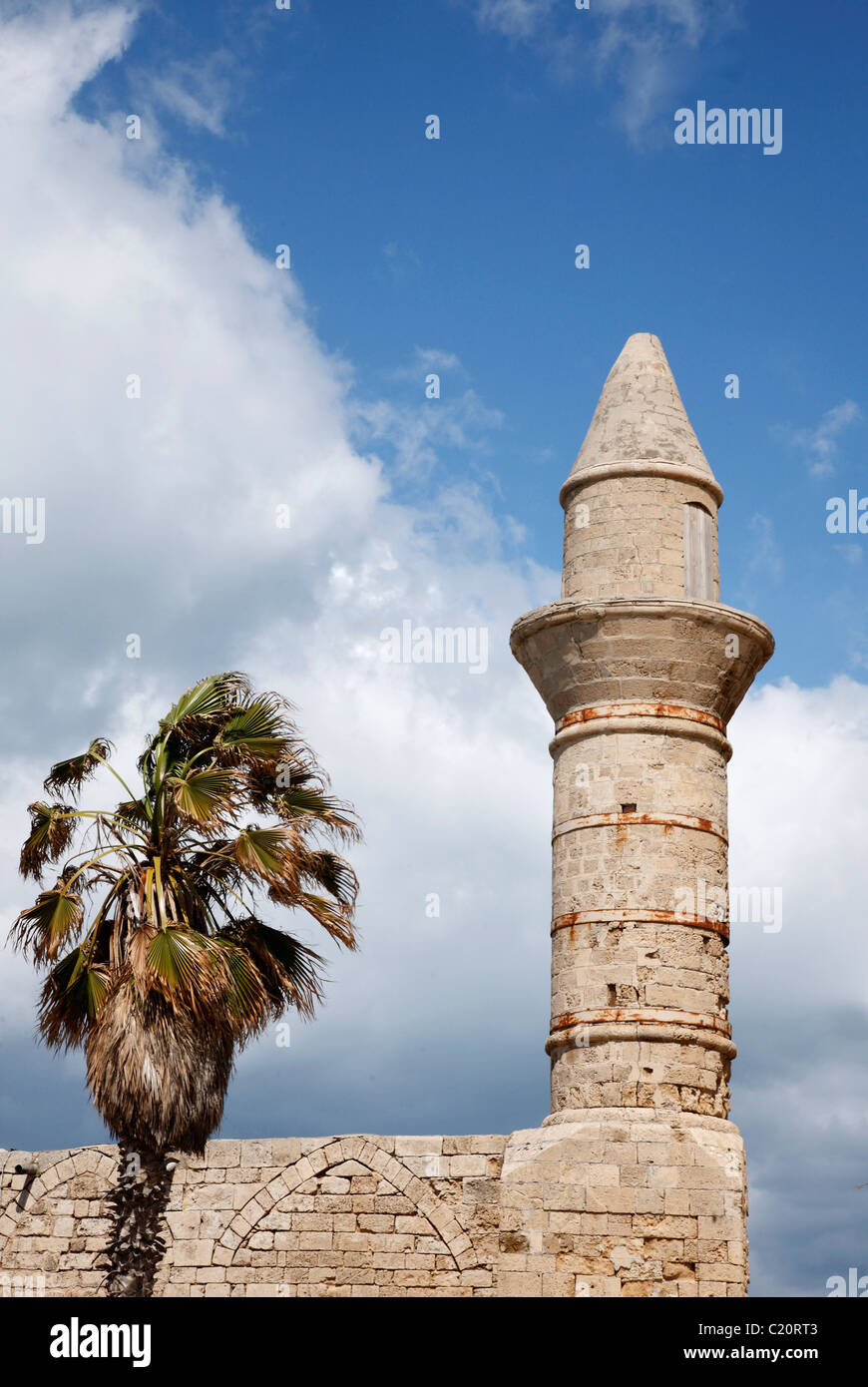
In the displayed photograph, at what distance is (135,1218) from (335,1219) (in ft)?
5.09

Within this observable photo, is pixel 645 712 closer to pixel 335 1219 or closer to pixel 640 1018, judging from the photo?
pixel 640 1018

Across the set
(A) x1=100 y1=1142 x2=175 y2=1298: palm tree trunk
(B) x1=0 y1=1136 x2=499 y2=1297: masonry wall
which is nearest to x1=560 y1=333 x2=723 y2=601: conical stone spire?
(B) x1=0 y1=1136 x2=499 y2=1297: masonry wall

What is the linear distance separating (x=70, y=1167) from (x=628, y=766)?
590 centimetres

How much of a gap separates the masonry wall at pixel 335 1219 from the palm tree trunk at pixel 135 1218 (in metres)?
0.33

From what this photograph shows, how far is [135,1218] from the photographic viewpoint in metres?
13.2

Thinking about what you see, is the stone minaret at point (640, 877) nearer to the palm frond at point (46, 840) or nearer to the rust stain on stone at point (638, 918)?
the rust stain on stone at point (638, 918)

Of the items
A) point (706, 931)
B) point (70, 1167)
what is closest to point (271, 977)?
point (70, 1167)

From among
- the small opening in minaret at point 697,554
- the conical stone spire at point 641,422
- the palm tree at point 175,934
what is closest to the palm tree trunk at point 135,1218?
the palm tree at point 175,934

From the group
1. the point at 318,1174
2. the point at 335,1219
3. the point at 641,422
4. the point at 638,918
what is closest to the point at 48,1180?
the point at 318,1174

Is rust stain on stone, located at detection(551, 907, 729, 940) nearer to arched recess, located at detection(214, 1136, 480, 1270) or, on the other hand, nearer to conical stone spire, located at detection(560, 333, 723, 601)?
arched recess, located at detection(214, 1136, 480, 1270)

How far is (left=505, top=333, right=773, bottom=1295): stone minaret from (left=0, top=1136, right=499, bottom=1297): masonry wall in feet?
1.61

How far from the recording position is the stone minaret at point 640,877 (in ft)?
40.7

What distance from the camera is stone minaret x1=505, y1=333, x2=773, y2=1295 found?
40.7 feet
